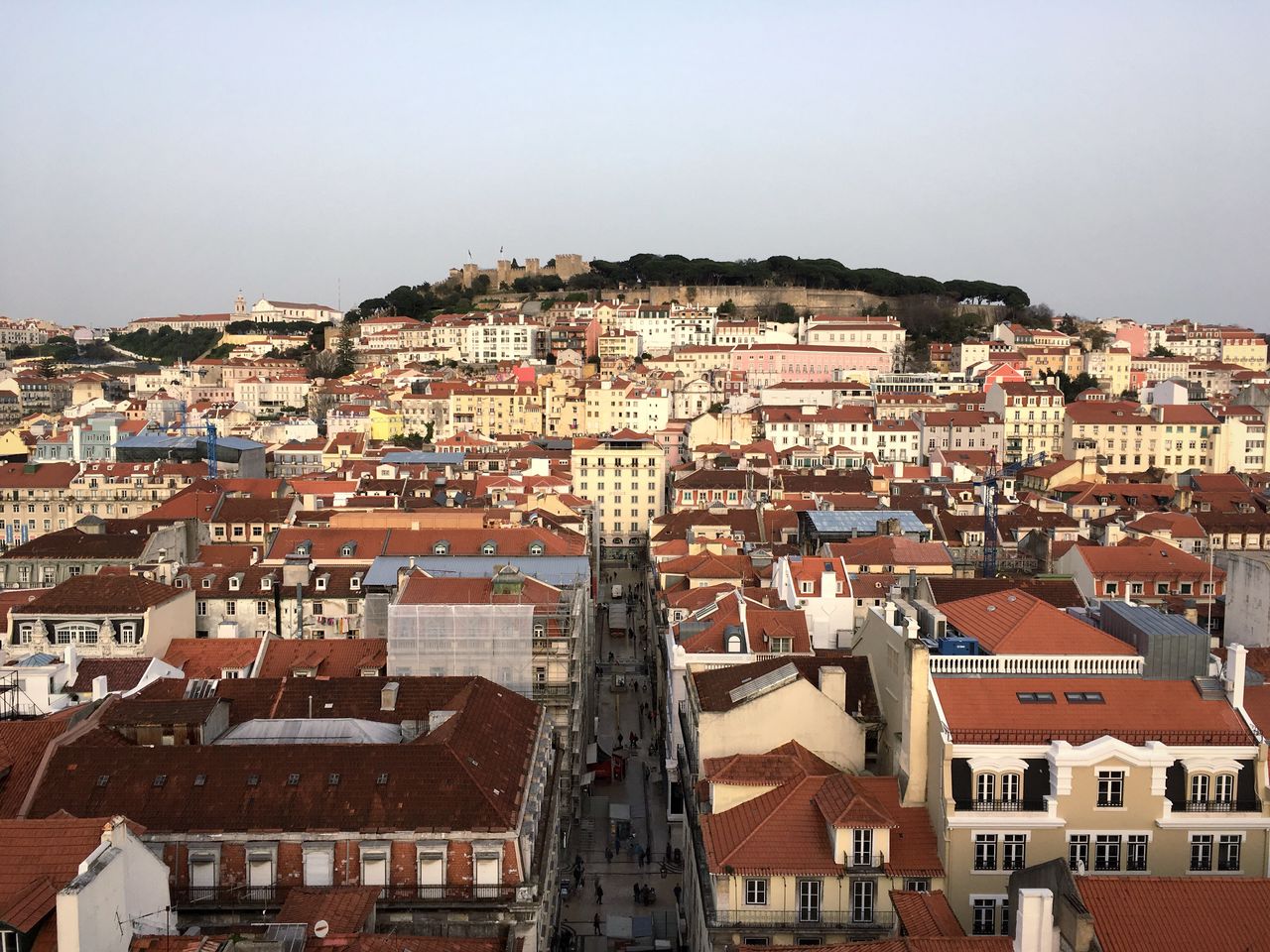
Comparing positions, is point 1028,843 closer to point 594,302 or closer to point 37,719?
point 37,719

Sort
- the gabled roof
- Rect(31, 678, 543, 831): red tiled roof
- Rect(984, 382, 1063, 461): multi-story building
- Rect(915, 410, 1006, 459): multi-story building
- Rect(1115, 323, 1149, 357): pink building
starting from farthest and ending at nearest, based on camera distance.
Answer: Rect(1115, 323, 1149, 357): pink building
Rect(984, 382, 1063, 461): multi-story building
Rect(915, 410, 1006, 459): multi-story building
the gabled roof
Rect(31, 678, 543, 831): red tiled roof

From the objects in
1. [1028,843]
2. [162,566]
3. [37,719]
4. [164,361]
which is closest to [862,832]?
[1028,843]

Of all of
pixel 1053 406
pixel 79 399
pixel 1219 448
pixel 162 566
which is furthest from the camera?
pixel 79 399

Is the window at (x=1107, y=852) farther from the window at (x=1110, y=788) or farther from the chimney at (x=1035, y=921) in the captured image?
Result: the chimney at (x=1035, y=921)

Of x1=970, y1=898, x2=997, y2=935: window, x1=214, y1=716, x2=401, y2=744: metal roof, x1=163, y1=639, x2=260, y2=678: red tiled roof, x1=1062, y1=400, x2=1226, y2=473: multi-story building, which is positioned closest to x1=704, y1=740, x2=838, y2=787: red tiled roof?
x1=970, y1=898, x2=997, y2=935: window

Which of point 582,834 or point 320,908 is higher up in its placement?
point 320,908


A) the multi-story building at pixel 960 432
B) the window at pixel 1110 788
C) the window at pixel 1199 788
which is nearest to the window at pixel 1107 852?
the window at pixel 1110 788

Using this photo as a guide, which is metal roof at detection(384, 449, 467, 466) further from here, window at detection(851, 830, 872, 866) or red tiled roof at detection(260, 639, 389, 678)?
window at detection(851, 830, 872, 866)
